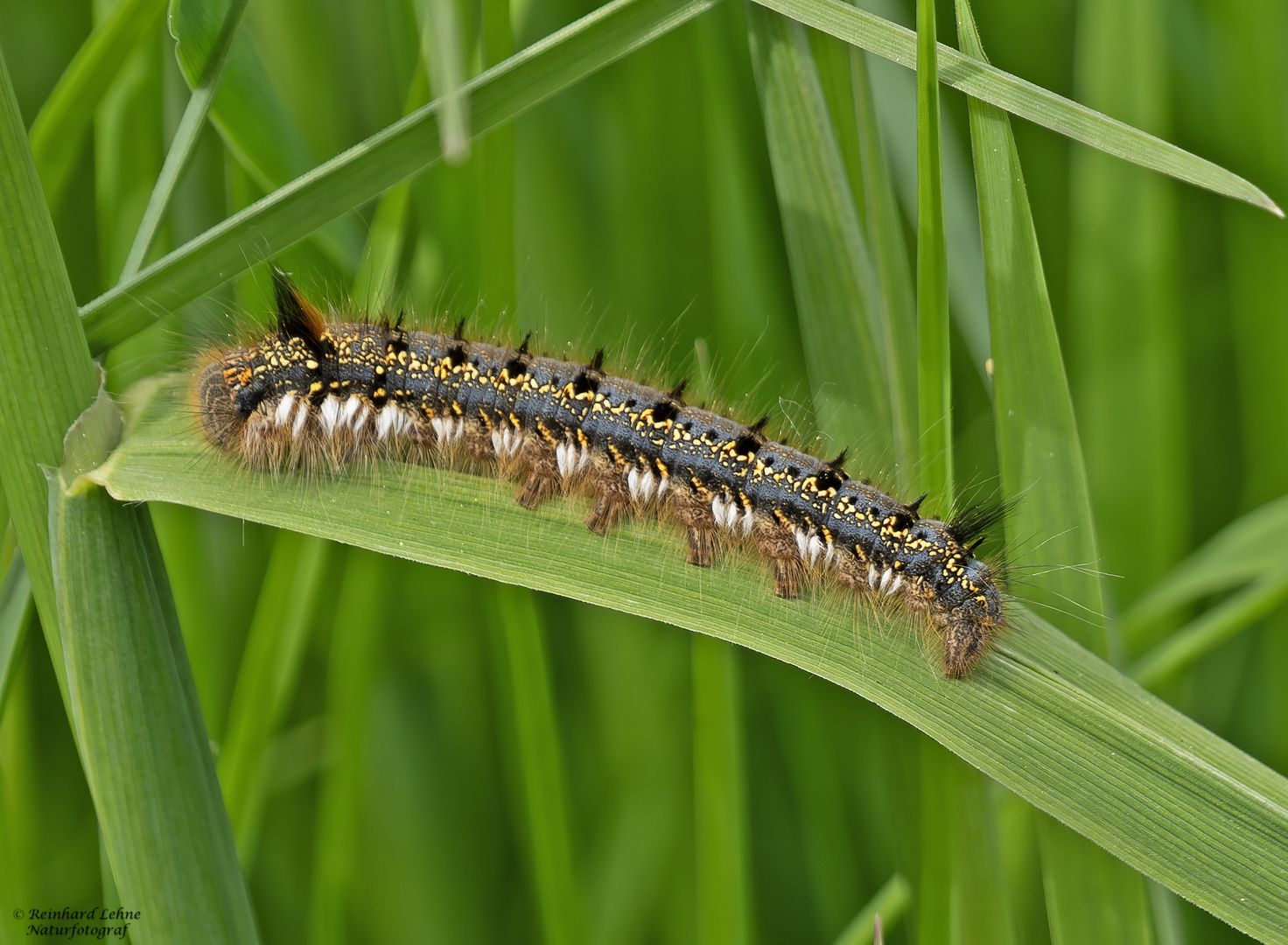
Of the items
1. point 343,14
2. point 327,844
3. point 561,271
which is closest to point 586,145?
point 561,271

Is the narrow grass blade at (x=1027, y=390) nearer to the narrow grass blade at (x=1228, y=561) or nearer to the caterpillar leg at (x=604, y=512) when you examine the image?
the narrow grass blade at (x=1228, y=561)

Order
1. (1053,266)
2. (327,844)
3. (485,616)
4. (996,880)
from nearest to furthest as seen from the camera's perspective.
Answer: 1. (996,880)
2. (327,844)
3. (485,616)
4. (1053,266)

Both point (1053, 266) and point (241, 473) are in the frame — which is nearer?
point (241, 473)

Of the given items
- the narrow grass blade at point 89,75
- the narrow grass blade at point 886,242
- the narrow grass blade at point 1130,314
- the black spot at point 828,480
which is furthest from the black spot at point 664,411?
the narrow grass blade at point 89,75

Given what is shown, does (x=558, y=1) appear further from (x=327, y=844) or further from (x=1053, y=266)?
(x=327, y=844)

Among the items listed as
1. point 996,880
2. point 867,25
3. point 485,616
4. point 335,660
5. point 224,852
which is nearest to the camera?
point 224,852

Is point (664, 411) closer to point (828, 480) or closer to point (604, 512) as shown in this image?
point (604, 512)

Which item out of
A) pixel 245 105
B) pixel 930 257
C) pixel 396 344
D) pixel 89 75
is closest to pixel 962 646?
pixel 930 257
